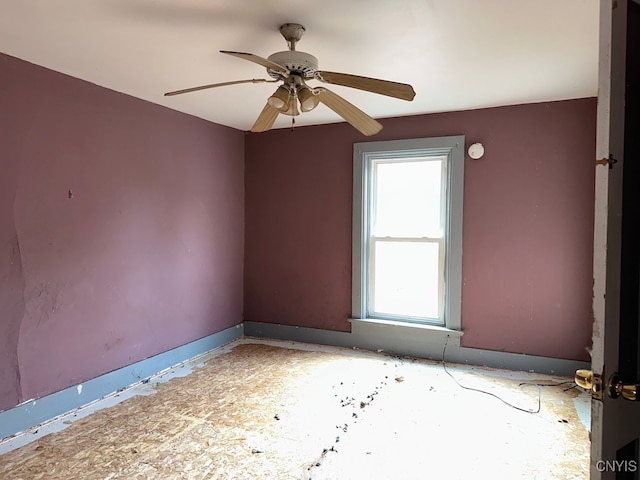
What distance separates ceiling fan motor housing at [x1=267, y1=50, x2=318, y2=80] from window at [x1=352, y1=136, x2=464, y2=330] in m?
2.06

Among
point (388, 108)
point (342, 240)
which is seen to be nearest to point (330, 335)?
point (342, 240)

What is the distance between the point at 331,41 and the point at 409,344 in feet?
9.47

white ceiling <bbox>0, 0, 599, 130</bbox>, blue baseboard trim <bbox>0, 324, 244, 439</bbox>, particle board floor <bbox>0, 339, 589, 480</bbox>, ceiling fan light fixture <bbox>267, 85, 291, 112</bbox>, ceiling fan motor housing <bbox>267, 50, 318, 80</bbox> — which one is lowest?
particle board floor <bbox>0, 339, 589, 480</bbox>

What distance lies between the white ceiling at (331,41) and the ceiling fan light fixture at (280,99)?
0.35 meters

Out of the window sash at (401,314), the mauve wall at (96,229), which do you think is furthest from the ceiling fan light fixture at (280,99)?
the window sash at (401,314)

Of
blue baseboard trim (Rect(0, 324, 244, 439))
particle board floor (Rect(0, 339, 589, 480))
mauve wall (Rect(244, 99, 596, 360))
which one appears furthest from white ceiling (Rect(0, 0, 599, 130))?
particle board floor (Rect(0, 339, 589, 480))

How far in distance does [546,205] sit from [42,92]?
157 inches

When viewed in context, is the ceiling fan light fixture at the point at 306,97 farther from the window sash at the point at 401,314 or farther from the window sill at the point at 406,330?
the window sill at the point at 406,330

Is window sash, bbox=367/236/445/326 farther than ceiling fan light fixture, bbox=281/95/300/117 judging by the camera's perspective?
Yes

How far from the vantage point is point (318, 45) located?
2371 millimetres

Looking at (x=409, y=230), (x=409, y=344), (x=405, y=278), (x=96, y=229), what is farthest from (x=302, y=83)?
(x=409, y=344)

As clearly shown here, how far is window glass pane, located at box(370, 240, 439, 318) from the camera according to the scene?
13.1ft

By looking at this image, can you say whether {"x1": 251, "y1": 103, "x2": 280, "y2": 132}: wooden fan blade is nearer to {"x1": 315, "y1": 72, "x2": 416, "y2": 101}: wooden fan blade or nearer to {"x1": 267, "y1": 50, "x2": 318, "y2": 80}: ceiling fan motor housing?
{"x1": 267, "y1": 50, "x2": 318, "y2": 80}: ceiling fan motor housing

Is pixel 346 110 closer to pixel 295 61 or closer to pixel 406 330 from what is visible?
pixel 295 61
